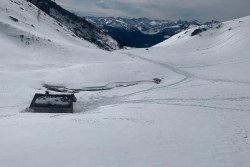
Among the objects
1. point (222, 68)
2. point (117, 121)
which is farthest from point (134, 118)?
point (222, 68)

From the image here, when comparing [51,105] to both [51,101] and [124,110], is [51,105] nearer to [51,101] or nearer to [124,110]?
[51,101]

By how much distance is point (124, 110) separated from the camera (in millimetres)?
28203

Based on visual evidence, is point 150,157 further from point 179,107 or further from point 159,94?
point 159,94

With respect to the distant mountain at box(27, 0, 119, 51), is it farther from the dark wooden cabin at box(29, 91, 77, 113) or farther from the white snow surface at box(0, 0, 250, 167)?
the dark wooden cabin at box(29, 91, 77, 113)

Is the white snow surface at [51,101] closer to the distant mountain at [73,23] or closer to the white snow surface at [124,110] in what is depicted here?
the white snow surface at [124,110]

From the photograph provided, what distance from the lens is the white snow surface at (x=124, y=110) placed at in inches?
581

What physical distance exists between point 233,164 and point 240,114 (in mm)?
15225

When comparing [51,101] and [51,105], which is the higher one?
[51,101]

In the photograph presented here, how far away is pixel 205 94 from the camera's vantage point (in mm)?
37781

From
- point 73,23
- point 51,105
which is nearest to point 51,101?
point 51,105

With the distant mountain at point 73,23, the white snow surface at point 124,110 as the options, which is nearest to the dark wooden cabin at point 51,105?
the white snow surface at point 124,110

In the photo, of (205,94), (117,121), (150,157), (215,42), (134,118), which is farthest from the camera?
(215,42)

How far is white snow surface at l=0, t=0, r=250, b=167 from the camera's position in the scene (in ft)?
48.4

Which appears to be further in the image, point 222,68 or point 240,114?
point 222,68
